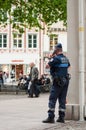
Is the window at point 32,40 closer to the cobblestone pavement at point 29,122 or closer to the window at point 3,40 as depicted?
the window at point 3,40

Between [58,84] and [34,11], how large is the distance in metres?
25.5

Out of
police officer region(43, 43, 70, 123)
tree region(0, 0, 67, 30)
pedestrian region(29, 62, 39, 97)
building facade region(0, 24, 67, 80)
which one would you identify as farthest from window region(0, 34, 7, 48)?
police officer region(43, 43, 70, 123)

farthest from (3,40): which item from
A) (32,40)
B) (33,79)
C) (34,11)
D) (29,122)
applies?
(29,122)

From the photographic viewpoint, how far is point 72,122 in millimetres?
14930

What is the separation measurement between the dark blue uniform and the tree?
23.7 meters

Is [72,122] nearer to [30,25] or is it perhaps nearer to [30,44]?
[30,25]

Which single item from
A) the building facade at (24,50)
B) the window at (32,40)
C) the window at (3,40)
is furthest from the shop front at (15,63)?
the window at (32,40)

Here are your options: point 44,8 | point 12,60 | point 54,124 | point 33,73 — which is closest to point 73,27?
point 54,124

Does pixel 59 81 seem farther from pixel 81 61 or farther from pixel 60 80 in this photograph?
pixel 81 61

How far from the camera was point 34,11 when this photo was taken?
39.8 metres

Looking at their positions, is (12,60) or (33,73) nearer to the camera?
(33,73)

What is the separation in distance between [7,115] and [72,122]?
2403 mm

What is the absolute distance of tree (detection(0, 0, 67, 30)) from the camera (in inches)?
1531

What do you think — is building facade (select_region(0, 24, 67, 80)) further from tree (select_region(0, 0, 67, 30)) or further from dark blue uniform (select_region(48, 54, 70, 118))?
dark blue uniform (select_region(48, 54, 70, 118))
